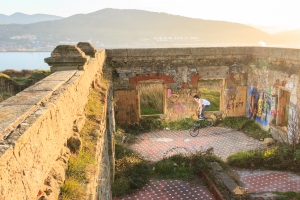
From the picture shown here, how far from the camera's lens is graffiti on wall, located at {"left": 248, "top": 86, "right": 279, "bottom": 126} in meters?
11.6

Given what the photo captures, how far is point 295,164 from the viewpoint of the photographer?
29.3ft

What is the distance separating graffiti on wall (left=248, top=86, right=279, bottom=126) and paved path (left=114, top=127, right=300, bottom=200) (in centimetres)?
119

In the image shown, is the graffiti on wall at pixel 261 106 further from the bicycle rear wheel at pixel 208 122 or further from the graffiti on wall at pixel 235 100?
the bicycle rear wheel at pixel 208 122

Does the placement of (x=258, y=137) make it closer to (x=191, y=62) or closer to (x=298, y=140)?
(x=298, y=140)

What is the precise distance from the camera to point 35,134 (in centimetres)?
200

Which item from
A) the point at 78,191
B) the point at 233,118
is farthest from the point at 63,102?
the point at 233,118

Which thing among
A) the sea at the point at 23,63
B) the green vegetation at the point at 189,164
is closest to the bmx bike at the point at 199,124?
the green vegetation at the point at 189,164

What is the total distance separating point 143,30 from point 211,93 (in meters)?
95.0

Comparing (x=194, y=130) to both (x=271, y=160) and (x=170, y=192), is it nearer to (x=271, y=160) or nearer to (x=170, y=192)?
(x=271, y=160)

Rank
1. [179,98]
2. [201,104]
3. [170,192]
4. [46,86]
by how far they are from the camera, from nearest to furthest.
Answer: [46,86]
[170,192]
[201,104]
[179,98]

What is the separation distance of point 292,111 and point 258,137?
195cm

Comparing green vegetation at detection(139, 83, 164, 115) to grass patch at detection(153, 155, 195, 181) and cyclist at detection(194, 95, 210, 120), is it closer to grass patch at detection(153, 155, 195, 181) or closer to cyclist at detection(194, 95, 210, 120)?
cyclist at detection(194, 95, 210, 120)

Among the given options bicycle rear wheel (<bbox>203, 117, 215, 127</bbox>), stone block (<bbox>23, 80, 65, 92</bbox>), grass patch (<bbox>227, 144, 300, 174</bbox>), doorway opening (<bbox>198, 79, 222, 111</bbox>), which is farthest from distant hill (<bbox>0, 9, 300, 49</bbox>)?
stone block (<bbox>23, 80, 65, 92</bbox>)

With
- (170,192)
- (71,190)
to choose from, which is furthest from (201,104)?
(71,190)
